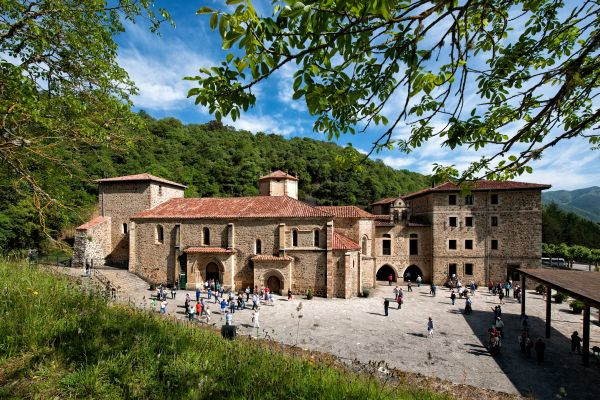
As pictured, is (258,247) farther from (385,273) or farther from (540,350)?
(540,350)

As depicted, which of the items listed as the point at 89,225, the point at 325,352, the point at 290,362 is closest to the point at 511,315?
the point at 325,352

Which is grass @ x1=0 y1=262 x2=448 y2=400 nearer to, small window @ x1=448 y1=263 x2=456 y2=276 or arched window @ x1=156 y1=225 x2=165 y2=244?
arched window @ x1=156 y1=225 x2=165 y2=244

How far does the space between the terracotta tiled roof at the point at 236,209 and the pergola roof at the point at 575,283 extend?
41.6ft

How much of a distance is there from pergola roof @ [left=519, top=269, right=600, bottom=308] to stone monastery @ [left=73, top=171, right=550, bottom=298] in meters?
10.8

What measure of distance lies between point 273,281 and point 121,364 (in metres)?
18.5

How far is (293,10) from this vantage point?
6.01ft

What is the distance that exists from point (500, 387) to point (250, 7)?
1313 cm

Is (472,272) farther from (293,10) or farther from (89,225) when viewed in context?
(89,225)

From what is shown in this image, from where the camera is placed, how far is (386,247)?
2831cm

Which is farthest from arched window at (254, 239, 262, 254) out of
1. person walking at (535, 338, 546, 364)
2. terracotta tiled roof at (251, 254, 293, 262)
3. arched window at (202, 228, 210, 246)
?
person walking at (535, 338, 546, 364)

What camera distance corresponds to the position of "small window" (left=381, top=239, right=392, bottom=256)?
28234 mm

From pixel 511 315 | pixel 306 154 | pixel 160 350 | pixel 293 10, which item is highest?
pixel 306 154

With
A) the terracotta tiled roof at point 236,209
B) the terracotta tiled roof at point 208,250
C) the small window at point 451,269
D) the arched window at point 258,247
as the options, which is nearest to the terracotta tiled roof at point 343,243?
the terracotta tiled roof at point 236,209

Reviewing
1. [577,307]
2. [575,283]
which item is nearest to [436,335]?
[575,283]
